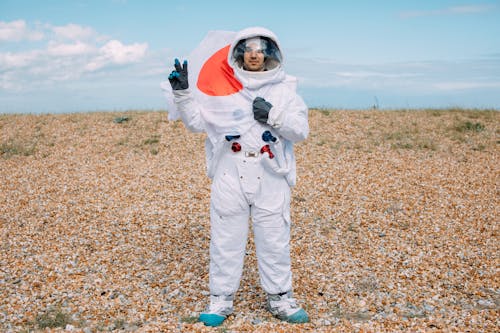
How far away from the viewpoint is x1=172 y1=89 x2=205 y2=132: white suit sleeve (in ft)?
13.6

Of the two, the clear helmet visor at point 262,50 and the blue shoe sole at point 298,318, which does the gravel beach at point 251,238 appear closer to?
the blue shoe sole at point 298,318

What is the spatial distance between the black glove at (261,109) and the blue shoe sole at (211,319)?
1.71 meters

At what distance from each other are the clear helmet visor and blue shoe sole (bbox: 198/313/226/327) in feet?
7.08

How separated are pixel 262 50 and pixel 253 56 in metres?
0.11

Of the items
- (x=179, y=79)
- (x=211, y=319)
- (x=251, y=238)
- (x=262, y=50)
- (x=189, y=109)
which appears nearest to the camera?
(x=179, y=79)

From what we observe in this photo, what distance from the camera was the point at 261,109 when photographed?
411 cm

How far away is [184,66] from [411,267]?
11.3 ft

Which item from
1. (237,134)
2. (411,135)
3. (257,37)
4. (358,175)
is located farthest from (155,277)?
(411,135)

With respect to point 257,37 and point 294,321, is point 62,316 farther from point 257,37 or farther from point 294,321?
point 257,37

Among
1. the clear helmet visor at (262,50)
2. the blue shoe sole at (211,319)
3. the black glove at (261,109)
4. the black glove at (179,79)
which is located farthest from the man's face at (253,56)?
the blue shoe sole at (211,319)

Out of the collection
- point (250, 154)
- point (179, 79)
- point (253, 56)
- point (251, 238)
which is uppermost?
point (253, 56)

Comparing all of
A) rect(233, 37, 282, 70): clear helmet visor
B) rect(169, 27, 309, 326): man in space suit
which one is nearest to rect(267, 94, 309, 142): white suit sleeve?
rect(169, 27, 309, 326): man in space suit

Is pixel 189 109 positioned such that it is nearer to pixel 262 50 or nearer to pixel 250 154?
pixel 250 154

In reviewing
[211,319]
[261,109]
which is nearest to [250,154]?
[261,109]
